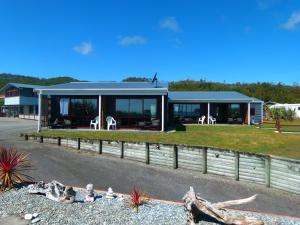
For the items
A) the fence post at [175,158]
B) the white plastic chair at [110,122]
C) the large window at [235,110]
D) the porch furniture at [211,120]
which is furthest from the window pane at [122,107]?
the large window at [235,110]

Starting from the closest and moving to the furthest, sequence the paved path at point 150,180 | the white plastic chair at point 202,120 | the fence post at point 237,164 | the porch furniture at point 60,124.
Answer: the paved path at point 150,180
the fence post at point 237,164
the porch furniture at point 60,124
the white plastic chair at point 202,120

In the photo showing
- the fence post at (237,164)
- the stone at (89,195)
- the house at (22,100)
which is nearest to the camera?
the stone at (89,195)

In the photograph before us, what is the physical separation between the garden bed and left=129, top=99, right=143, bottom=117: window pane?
60.1 feet

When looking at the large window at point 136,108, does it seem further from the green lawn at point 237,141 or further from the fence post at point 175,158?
the fence post at point 175,158

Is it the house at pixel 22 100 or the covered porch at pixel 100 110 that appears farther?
the house at pixel 22 100

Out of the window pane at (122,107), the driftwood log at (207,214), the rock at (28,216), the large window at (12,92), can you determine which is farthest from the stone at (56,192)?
the large window at (12,92)

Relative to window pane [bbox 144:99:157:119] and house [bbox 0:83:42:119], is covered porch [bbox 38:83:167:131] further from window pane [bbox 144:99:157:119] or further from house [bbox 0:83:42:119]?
house [bbox 0:83:42:119]

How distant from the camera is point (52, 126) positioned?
81.7 ft

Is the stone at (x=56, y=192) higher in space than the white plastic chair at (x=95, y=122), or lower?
lower

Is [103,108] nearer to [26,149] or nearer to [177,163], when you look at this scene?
[26,149]

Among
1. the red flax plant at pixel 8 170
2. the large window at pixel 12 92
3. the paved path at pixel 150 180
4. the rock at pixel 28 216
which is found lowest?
the paved path at pixel 150 180

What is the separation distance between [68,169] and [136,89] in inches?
477

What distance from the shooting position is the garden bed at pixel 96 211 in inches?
241

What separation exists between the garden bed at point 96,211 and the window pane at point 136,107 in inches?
722
